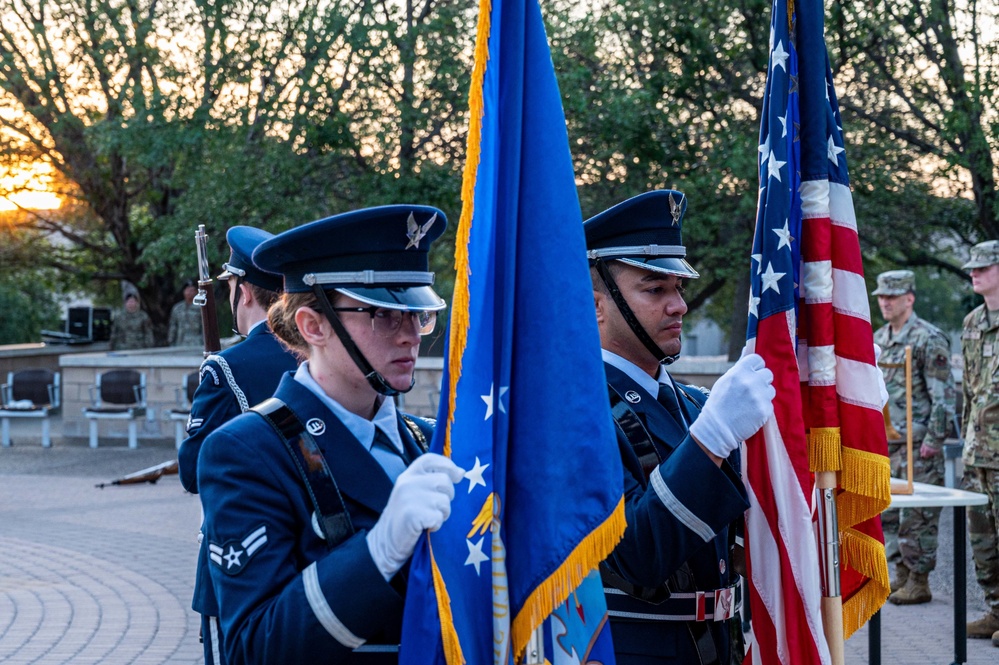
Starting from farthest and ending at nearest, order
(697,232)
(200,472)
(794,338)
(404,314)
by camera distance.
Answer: (697,232), (794,338), (404,314), (200,472)

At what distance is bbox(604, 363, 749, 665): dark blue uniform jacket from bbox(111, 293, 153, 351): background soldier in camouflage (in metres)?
19.0

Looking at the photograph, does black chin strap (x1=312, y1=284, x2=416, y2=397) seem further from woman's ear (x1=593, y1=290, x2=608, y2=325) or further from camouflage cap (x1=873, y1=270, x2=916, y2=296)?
camouflage cap (x1=873, y1=270, x2=916, y2=296)

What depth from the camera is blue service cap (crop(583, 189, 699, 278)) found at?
318 centimetres

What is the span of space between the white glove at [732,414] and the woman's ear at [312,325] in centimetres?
88

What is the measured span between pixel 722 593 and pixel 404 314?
1.20 metres

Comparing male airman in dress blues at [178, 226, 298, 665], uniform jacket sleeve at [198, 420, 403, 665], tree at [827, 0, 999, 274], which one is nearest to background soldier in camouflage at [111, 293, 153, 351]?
tree at [827, 0, 999, 274]

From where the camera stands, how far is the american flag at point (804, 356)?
288cm

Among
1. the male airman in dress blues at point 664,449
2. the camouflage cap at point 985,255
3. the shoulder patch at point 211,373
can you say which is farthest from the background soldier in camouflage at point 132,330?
the male airman in dress blues at point 664,449

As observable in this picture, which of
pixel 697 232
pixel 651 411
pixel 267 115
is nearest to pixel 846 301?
pixel 651 411

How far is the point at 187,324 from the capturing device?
64.0 feet

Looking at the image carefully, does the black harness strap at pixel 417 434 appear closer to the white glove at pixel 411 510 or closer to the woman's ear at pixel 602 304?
the white glove at pixel 411 510

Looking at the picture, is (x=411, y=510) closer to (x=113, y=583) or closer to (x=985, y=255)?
(x=985, y=255)

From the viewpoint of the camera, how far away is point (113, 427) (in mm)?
16609

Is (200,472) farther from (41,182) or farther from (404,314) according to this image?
(41,182)
